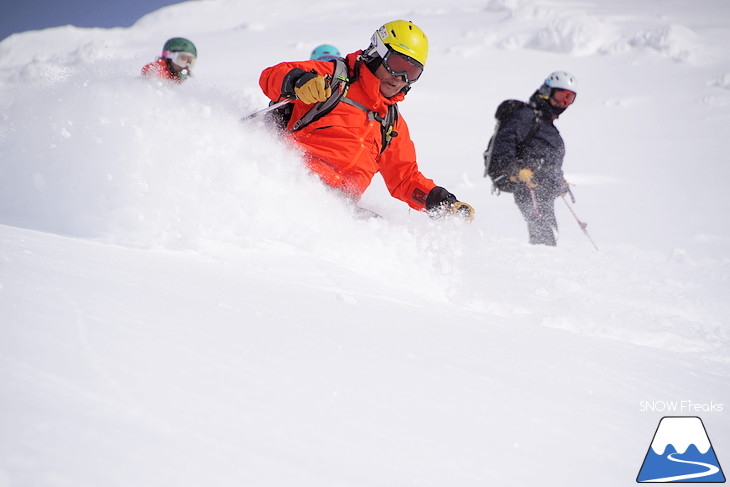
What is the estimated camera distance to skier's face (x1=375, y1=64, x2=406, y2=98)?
3.48 meters

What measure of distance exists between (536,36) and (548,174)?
18.8 metres

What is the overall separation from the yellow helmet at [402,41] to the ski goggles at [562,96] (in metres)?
2.85

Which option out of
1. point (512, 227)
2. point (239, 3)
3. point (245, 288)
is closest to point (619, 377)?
point (245, 288)

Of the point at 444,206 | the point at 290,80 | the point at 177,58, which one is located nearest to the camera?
the point at 290,80

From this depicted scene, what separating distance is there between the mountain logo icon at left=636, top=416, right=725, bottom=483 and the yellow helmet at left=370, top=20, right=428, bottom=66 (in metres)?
2.61

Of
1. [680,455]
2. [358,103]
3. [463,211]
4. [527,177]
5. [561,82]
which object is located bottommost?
[680,455]

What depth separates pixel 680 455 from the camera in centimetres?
135

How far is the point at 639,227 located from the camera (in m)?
6.97

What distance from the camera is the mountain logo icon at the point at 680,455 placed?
4.13 ft

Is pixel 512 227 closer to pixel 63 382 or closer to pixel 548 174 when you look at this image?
pixel 548 174

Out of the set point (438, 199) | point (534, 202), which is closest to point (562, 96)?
point (534, 202)

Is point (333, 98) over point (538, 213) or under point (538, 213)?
under

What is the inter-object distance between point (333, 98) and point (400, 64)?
0.48 meters

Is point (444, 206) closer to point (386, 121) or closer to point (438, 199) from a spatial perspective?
point (438, 199)
